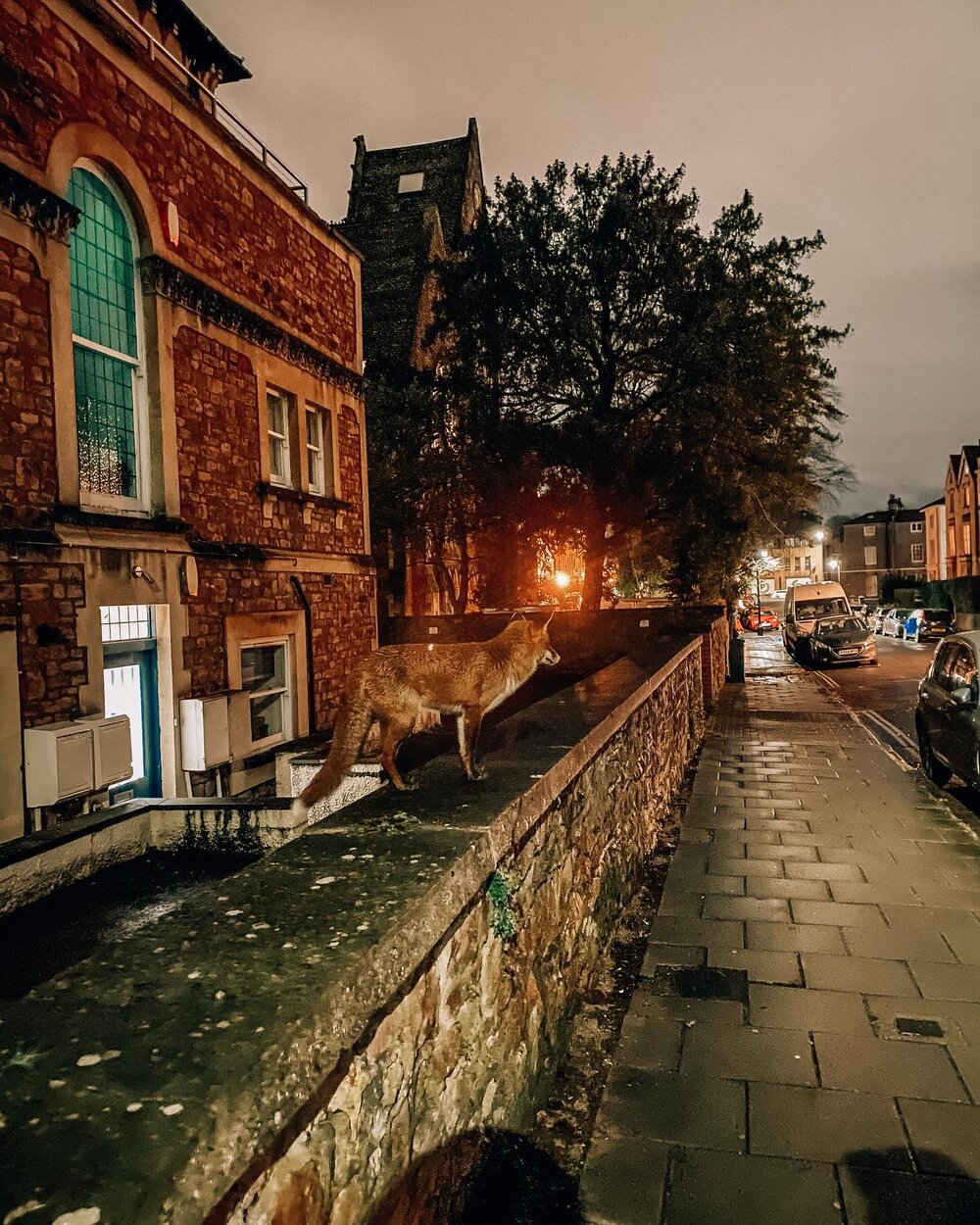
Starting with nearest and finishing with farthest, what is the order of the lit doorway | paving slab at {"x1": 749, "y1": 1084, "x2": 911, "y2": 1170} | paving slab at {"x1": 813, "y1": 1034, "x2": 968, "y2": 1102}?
paving slab at {"x1": 749, "y1": 1084, "x2": 911, "y2": 1170}
paving slab at {"x1": 813, "y1": 1034, "x2": 968, "y2": 1102}
the lit doorway

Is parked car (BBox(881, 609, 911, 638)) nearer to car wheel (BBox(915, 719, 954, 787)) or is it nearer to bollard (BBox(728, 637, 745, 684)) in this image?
bollard (BBox(728, 637, 745, 684))

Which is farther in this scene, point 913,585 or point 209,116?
point 913,585

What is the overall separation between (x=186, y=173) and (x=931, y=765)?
1153 cm

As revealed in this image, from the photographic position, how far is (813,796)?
8.87 meters

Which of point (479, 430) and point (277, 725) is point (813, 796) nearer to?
point (277, 725)

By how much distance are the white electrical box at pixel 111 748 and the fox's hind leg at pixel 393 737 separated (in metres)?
4.72

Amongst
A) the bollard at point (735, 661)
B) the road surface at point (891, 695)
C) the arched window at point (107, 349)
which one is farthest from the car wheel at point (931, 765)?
the bollard at point (735, 661)

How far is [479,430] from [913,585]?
55.5 metres

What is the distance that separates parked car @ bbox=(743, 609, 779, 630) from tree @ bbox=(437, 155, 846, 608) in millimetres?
30523

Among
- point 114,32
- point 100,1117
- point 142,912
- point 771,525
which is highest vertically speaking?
point 114,32

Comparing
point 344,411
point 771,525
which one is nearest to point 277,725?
point 344,411

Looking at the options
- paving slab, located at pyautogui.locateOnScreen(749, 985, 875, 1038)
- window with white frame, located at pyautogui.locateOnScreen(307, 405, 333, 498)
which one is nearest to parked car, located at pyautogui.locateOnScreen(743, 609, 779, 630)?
window with white frame, located at pyautogui.locateOnScreen(307, 405, 333, 498)

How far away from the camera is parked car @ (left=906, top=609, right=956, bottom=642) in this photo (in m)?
35.7

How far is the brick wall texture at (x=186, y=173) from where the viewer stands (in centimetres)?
691
